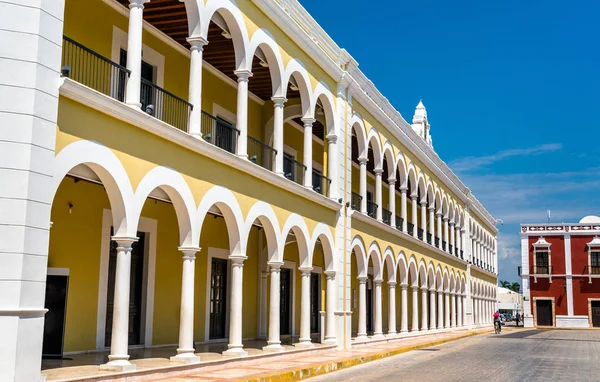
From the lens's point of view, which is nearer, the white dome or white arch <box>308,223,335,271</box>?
white arch <box>308,223,335,271</box>

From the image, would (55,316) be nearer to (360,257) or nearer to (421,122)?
(360,257)

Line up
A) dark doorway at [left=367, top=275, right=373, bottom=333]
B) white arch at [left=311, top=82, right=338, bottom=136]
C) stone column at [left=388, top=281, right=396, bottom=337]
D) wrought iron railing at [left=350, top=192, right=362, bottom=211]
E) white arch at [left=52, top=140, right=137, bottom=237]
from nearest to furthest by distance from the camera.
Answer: white arch at [left=52, top=140, right=137, bottom=237] → white arch at [left=311, top=82, right=338, bottom=136] → wrought iron railing at [left=350, top=192, right=362, bottom=211] → stone column at [left=388, top=281, right=396, bottom=337] → dark doorway at [left=367, top=275, right=373, bottom=333]

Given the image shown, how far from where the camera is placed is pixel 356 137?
21547mm

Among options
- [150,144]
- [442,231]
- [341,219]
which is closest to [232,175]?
[150,144]

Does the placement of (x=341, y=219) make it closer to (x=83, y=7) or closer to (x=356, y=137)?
(x=356, y=137)

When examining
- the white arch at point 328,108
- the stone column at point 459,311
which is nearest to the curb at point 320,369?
the white arch at point 328,108

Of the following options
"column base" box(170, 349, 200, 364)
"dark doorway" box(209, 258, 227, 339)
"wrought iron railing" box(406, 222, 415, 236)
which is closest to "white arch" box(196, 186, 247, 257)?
"column base" box(170, 349, 200, 364)

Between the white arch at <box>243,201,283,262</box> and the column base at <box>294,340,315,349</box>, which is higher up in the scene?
the white arch at <box>243,201,283,262</box>

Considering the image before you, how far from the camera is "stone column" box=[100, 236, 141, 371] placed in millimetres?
10008

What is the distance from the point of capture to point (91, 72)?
39.6 feet

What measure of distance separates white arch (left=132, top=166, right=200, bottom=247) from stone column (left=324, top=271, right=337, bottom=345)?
21.7ft

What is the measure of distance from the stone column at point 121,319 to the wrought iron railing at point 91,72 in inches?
102

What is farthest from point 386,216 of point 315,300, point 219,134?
point 219,134

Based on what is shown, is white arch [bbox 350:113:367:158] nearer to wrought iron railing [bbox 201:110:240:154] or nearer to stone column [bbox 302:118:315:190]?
stone column [bbox 302:118:315:190]
